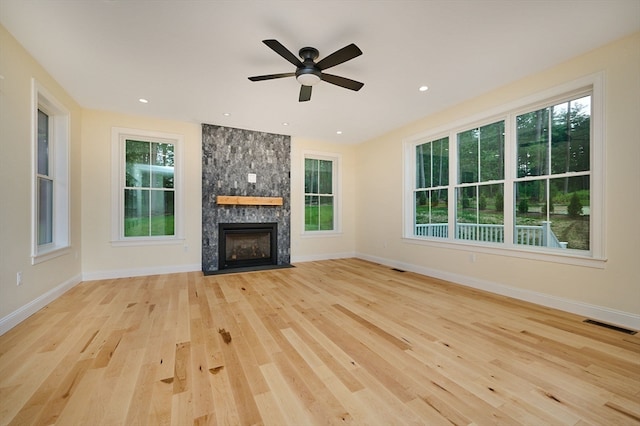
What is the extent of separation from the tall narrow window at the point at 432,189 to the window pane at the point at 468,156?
0.73 feet

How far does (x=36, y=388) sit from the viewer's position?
158 centimetres

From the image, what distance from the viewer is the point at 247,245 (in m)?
5.32

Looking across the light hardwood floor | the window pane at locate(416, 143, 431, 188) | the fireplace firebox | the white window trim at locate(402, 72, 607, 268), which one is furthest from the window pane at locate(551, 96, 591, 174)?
the fireplace firebox

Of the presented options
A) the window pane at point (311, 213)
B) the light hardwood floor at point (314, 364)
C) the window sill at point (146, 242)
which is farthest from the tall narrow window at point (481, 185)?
the window sill at point (146, 242)

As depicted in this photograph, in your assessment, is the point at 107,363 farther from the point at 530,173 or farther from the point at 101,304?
the point at 530,173

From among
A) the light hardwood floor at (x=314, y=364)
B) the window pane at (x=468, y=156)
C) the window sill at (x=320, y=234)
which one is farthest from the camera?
the window sill at (x=320, y=234)

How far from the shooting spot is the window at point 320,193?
6.01m

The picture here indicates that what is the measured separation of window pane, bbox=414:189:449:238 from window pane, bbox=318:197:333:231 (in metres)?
2.04

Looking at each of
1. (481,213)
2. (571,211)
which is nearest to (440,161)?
Answer: (481,213)

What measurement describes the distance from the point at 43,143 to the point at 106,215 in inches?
51.4

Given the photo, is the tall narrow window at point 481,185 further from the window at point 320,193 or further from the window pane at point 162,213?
the window pane at point 162,213

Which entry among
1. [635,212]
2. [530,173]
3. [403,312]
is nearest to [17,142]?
[403,312]

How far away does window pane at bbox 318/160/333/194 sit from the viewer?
6.19m

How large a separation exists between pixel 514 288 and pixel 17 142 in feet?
18.6
